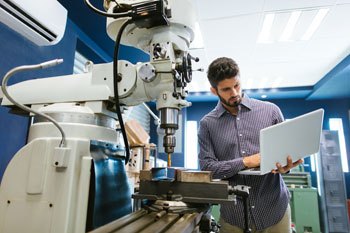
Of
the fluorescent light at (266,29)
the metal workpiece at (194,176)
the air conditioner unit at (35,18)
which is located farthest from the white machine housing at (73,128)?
the fluorescent light at (266,29)

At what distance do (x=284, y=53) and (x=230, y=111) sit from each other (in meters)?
2.50

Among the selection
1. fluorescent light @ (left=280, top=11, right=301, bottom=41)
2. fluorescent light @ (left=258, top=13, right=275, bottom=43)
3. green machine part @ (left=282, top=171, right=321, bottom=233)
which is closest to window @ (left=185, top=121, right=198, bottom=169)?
green machine part @ (left=282, top=171, right=321, bottom=233)

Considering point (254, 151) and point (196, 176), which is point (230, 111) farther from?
point (196, 176)

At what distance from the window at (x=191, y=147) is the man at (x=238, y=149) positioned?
4552 mm

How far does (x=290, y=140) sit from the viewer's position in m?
0.98

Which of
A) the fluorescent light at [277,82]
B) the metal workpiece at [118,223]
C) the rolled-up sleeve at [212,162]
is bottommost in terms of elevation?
the metal workpiece at [118,223]

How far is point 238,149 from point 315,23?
88.7 inches

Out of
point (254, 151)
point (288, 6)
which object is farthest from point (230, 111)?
point (288, 6)

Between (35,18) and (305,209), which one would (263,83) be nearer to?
(305,209)

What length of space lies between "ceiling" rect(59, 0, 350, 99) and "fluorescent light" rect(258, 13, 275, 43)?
0.4 inches

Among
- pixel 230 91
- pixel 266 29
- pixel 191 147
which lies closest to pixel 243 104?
pixel 230 91

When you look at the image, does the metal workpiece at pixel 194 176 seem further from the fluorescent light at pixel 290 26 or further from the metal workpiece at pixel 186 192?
the fluorescent light at pixel 290 26

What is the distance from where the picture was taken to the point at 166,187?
2.60 feet

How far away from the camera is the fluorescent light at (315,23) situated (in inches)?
96.2
